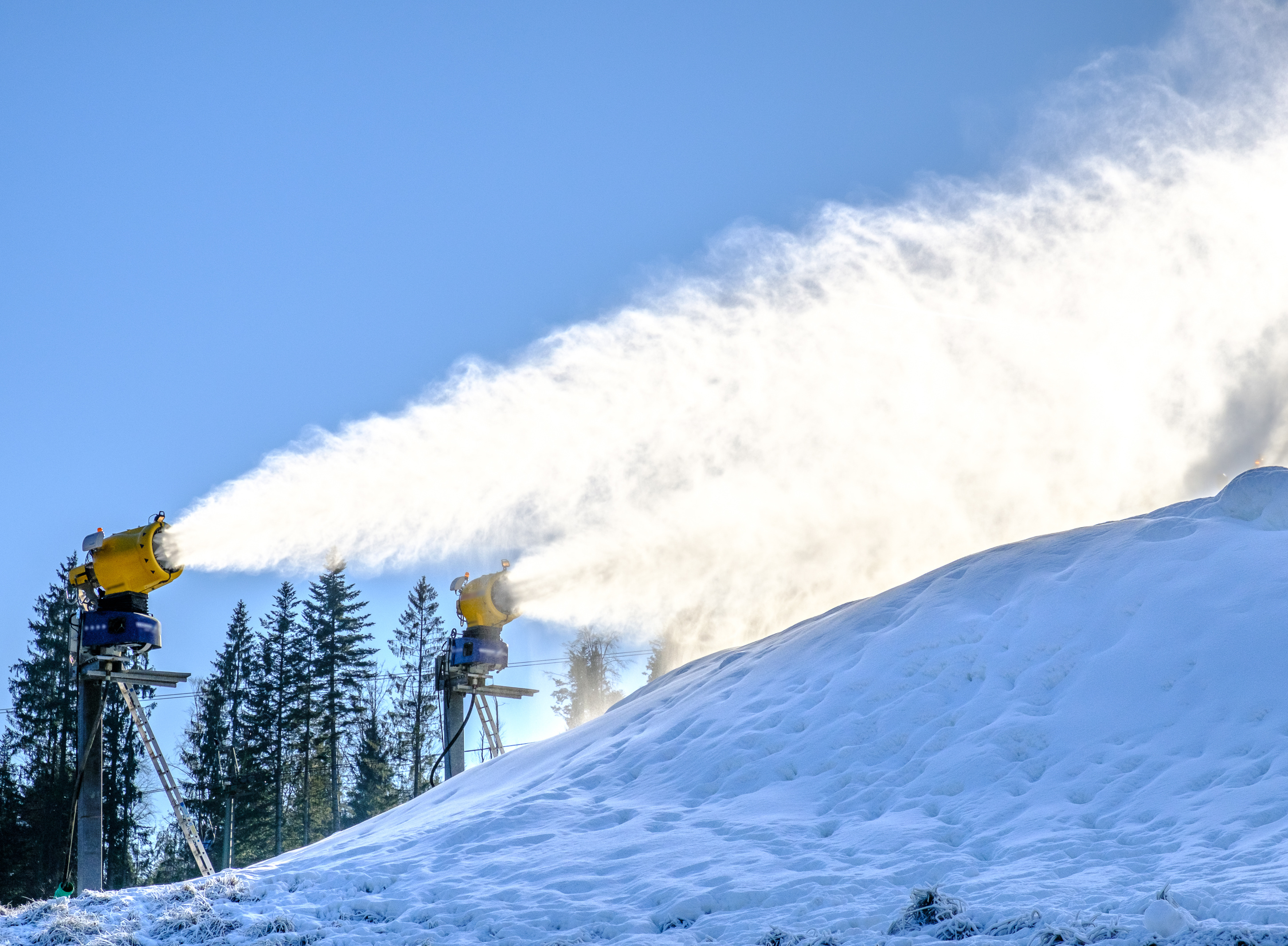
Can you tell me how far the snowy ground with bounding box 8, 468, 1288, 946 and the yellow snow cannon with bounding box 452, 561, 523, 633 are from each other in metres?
7.93

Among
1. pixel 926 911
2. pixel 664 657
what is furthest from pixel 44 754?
pixel 926 911

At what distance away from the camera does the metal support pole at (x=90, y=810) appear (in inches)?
640

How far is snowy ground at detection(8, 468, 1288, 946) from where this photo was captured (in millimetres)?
6984

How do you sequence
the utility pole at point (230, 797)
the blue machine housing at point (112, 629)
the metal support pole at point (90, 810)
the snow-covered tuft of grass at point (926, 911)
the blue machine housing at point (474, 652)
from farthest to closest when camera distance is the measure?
the utility pole at point (230, 797), the blue machine housing at point (474, 652), the blue machine housing at point (112, 629), the metal support pole at point (90, 810), the snow-covered tuft of grass at point (926, 911)

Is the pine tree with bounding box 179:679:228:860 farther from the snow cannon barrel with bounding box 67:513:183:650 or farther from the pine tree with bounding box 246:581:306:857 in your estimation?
the snow cannon barrel with bounding box 67:513:183:650

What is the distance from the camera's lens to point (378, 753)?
144 ft

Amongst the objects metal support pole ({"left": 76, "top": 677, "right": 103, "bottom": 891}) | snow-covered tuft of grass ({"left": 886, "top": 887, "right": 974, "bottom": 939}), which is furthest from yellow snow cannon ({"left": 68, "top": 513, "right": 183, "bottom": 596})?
snow-covered tuft of grass ({"left": 886, "top": 887, "right": 974, "bottom": 939})

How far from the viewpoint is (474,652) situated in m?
20.8

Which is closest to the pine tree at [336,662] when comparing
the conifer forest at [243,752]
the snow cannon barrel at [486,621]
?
the conifer forest at [243,752]

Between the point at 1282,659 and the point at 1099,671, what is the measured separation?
4.96 ft

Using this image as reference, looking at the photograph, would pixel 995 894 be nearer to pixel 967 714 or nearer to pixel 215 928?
pixel 967 714

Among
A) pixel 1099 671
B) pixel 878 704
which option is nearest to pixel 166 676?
pixel 878 704

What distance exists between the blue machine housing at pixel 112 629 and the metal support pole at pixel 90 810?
0.68m

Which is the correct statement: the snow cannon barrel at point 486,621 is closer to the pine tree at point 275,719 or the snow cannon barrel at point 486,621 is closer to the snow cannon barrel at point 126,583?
the snow cannon barrel at point 126,583
